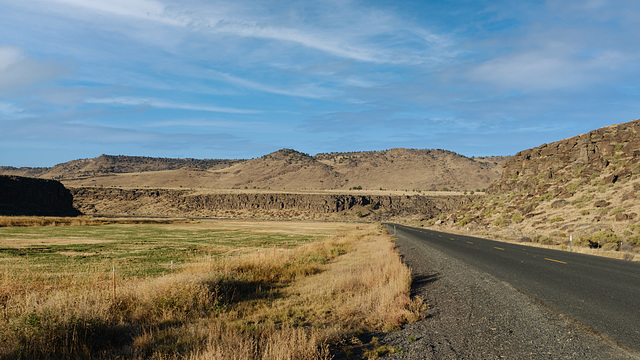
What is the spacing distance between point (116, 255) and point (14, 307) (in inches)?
707

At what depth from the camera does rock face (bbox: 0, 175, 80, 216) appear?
79312 mm

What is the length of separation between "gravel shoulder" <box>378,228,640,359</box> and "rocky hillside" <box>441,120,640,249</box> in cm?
2007

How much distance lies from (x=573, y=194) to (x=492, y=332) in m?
40.0

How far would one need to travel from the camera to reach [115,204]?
380ft

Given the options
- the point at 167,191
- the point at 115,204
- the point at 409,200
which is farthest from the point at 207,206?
the point at 409,200

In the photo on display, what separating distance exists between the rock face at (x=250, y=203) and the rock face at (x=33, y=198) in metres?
16.3

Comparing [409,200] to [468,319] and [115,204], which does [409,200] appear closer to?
[115,204]

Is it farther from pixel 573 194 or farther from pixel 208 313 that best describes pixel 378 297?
pixel 573 194

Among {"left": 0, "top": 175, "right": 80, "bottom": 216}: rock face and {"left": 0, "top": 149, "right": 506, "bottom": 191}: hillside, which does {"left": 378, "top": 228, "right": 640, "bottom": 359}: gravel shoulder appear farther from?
{"left": 0, "top": 149, "right": 506, "bottom": 191}: hillside

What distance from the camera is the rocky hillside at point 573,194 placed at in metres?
28.4

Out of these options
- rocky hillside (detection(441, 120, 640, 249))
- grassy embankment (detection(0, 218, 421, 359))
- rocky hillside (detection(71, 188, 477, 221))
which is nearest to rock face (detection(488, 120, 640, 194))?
rocky hillside (detection(441, 120, 640, 249))

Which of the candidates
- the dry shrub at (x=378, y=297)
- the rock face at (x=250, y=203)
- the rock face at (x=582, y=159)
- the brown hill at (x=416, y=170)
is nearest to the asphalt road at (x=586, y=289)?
the dry shrub at (x=378, y=297)

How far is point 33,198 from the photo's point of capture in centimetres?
8650

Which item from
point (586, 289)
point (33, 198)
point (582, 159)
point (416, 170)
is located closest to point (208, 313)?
point (586, 289)
